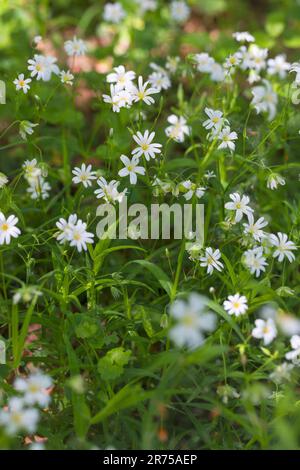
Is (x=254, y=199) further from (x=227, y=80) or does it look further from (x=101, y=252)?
(x=101, y=252)

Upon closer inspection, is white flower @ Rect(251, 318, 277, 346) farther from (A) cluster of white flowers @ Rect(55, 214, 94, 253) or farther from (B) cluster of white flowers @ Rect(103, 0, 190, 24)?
(B) cluster of white flowers @ Rect(103, 0, 190, 24)

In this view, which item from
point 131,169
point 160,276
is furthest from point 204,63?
point 160,276

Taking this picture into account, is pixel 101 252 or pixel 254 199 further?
pixel 254 199

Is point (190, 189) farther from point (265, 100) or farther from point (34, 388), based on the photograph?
point (34, 388)

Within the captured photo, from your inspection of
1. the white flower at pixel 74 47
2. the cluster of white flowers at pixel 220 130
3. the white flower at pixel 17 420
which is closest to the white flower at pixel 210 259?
the cluster of white flowers at pixel 220 130

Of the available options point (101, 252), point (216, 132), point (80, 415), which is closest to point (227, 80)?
point (216, 132)
